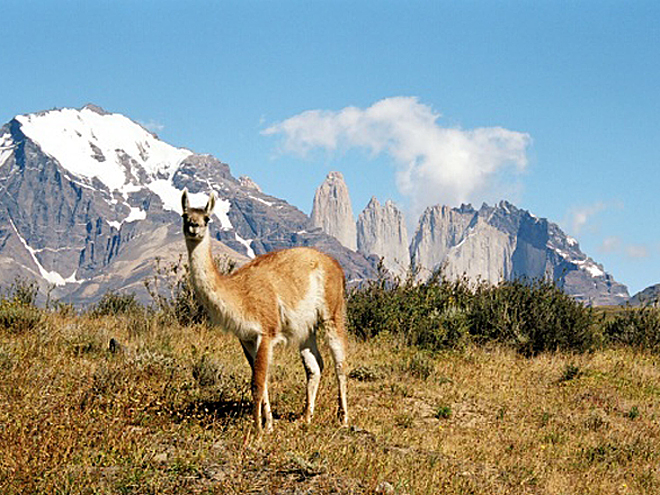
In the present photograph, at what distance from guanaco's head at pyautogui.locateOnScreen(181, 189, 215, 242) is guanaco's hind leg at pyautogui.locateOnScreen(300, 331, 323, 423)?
237cm

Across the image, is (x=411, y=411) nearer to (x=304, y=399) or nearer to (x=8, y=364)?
(x=304, y=399)

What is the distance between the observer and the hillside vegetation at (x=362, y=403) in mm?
6250

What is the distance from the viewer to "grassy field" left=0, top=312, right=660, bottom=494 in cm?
616

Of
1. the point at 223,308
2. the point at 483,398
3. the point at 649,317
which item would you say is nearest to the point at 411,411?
the point at 483,398

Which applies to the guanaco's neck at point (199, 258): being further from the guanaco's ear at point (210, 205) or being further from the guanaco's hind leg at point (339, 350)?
the guanaco's hind leg at point (339, 350)

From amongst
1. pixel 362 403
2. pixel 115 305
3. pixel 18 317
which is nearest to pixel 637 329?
pixel 362 403

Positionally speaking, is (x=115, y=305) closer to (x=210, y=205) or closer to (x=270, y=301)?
(x=270, y=301)

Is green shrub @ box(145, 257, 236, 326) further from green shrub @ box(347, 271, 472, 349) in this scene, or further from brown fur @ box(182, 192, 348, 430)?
brown fur @ box(182, 192, 348, 430)

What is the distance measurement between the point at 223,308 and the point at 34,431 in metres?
2.24

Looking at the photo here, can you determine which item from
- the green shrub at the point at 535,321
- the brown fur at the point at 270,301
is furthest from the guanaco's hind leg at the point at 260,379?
the green shrub at the point at 535,321

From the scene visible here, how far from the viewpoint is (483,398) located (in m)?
11.2

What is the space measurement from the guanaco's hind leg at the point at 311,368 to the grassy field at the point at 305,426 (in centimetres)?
20

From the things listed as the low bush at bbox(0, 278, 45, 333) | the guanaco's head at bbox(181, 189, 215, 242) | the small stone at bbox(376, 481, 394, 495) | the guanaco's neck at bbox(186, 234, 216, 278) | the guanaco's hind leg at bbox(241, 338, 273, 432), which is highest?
the guanaco's head at bbox(181, 189, 215, 242)

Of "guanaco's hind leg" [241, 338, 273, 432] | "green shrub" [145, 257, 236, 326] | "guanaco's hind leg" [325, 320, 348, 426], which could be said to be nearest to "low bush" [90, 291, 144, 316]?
"green shrub" [145, 257, 236, 326]
